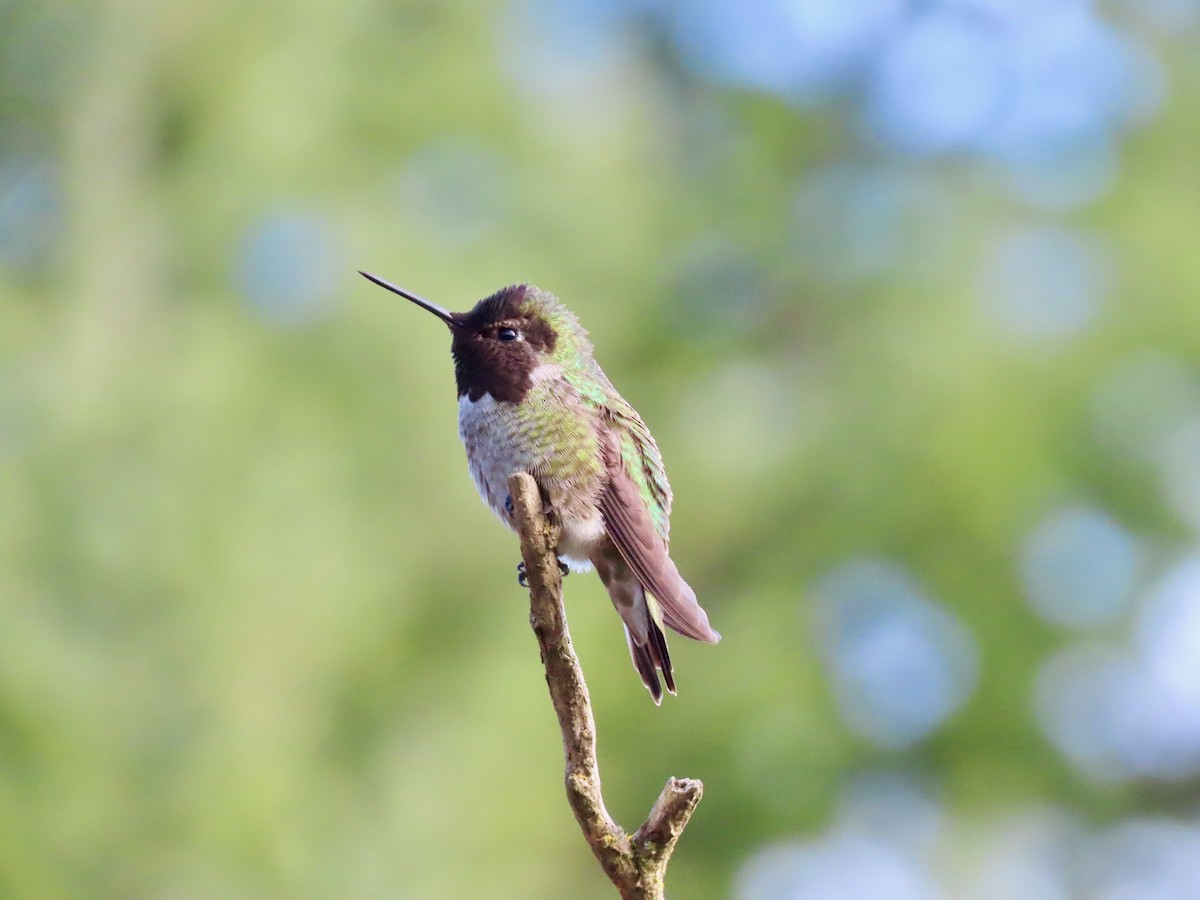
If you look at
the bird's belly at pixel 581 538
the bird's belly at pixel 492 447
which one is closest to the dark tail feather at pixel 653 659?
the bird's belly at pixel 581 538

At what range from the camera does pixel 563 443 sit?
10.5 feet

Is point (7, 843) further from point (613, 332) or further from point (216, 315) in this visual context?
point (613, 332)

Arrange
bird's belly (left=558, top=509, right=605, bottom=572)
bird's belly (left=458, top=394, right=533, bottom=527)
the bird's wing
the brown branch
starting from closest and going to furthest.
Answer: the brown branch, the bird's wing, bird's belly (left=558, top=509, right=605, bottom=572), bird's belly (left=458, top=394, right=533, bottom=527)

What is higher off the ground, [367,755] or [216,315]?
[216,315]

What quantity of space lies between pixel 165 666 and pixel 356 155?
3449 millimetres

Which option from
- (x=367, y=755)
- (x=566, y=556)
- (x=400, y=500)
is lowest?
(x=566, y=556)

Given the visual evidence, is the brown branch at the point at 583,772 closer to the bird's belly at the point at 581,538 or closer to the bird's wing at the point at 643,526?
the bird's wing at the point at 643,526

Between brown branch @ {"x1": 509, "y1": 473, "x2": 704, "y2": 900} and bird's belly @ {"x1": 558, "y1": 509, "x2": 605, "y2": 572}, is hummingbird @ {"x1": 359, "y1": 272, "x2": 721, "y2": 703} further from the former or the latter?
brown branch @ {"x1": 509, "y1": 473, "x2": 704, "y2": 900}

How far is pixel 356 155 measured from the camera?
26.1 feet

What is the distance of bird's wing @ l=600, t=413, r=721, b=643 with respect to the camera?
2.68m

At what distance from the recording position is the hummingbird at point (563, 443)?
3.11 m

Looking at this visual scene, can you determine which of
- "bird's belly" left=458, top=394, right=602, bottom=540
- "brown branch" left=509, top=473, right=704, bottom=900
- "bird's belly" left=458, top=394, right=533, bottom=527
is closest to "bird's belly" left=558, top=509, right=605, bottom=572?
"bird's belly" left=458, top=394, right=602, bottom=540

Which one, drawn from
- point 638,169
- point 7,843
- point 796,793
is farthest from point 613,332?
point 7,843

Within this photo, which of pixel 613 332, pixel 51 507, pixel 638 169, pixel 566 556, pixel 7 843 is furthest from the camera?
pixel 638 169
